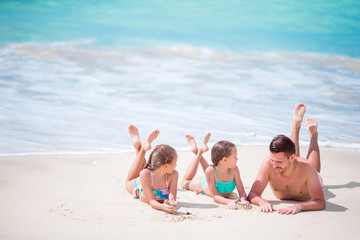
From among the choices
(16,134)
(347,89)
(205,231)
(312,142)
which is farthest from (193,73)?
A: (205,231)

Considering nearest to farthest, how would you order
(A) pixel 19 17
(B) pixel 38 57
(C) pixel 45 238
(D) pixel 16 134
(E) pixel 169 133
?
(C) pixel 45 238 → (D) pixel 16 134 → (E) pixel 169 133 → (B) pixel 38 57 → (A) pixel 19 17

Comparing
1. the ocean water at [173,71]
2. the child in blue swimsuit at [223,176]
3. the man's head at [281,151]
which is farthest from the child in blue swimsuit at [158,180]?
the ocean water at [173,71]

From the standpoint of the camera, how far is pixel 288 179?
4.71 meters

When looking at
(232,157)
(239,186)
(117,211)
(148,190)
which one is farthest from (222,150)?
(117,211)

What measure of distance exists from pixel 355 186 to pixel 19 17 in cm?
1910

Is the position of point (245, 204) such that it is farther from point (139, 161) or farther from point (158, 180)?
point (139, 161)

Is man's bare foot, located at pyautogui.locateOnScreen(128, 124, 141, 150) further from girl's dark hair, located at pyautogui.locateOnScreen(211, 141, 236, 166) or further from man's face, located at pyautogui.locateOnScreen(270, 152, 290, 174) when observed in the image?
man's face, located at pyautogui.locateOnScreen(270, 152, 290, 174)

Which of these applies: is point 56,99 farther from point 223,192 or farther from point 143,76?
point 223,192

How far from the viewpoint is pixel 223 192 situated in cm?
496

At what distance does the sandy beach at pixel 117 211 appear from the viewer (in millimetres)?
3826

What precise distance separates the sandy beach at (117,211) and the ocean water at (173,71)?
971 mm

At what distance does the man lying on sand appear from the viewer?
4441mm

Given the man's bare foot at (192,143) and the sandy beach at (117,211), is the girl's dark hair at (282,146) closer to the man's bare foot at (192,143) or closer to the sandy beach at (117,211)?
the sandy beach at (117,211)

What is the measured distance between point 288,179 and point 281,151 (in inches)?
15.8
